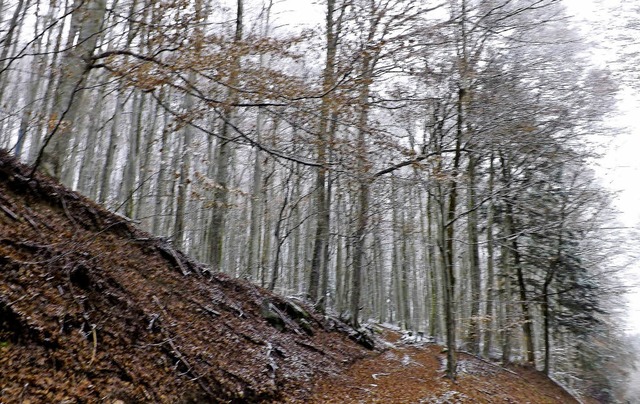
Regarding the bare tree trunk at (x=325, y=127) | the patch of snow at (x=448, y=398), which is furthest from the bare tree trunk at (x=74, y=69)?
the patch of snow at (x=448, y=398)

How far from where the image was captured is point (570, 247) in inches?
560

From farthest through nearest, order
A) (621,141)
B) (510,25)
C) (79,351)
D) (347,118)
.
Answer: (621,141) < (510,25) < (347,118) < (79,351)

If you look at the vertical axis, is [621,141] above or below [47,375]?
above

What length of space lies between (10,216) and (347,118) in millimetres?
4671

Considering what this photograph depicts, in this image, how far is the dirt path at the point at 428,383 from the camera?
679cm

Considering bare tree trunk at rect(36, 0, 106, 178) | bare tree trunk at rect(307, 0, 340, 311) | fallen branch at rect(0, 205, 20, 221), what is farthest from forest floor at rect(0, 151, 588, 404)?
bare tree trunk at rect(307, 0, 340, 311)

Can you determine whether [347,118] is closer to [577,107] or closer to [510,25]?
[510,25]

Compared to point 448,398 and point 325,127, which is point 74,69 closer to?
point 325,127

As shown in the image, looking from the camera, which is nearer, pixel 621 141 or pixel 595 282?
pixel 621 141

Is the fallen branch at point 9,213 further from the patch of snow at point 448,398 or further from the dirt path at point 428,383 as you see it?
the patch of snow at point 448,398

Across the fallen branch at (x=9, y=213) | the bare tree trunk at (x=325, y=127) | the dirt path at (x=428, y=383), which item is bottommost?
the dirt path at (x=428, y=383)

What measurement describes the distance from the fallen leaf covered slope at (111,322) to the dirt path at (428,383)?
2.01ft

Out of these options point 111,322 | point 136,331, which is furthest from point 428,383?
point 111,322

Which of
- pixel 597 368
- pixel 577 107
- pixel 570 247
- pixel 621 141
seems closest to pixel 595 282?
pixel 570 247
